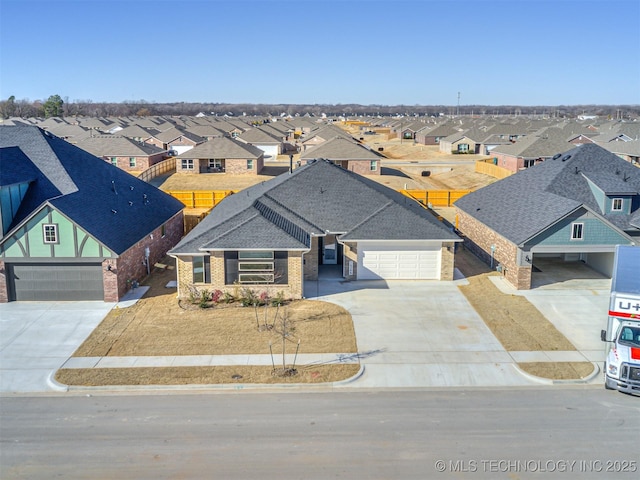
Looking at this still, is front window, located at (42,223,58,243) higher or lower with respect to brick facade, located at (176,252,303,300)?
higher

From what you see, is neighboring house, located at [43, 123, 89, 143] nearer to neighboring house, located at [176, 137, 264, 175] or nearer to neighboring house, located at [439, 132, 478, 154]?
neighboring house, located at [176, 137, 264, 175]

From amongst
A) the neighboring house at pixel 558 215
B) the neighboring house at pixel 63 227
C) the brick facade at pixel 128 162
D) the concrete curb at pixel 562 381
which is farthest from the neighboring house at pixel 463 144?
the concrete curb at pixel 562 381

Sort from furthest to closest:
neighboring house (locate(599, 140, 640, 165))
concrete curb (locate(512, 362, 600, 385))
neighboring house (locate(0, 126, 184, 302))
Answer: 1. neighboring house (locate(599, 140, 640, 165))
2. neighboring house (locate(0, 126, 184, 302))
3. concrete curb (locate(512, 362, 600, 385))

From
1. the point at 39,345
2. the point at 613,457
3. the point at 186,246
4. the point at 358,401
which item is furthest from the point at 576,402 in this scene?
the point at 39,345

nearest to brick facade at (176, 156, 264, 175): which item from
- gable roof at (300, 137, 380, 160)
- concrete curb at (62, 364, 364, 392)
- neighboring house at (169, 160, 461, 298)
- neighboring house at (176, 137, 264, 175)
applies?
neighboring house at (176, 137, 264, 175)

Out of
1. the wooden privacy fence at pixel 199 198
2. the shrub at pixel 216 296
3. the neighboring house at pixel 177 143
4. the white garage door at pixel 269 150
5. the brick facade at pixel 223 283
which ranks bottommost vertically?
the shrub at pixel 216 296

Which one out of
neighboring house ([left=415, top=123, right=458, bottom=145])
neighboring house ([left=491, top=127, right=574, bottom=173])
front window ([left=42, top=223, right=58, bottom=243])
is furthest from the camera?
neighboring house ([left=415, top=123, right=458, bottom=145])

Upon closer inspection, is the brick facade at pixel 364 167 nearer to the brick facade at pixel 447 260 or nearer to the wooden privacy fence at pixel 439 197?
the wooden privacy fence at pixel 439 197
